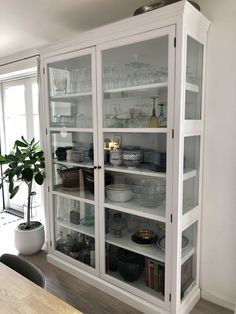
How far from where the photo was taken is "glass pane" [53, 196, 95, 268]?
2482 mm

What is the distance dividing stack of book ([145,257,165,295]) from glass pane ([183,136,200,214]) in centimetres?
49

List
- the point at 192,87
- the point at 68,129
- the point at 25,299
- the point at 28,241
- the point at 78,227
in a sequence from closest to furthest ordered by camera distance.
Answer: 1. the point at 25,299
2. the point at 192,87
3. the point at 68,129
4. the point at 78,227
5. the point at 28,241

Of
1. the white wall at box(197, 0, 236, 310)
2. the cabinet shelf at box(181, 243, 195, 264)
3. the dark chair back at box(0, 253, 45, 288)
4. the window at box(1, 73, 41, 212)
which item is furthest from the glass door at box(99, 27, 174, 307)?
the window at box(1, 73, 41, 212)

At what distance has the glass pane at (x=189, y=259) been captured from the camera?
1.97 m

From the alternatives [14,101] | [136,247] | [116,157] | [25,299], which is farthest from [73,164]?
[14,101]

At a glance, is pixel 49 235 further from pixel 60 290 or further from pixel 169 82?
pixel 169 82

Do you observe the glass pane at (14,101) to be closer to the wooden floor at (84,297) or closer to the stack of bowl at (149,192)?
the wooden floor at (84,297)

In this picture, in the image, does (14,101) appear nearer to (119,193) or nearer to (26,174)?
(26,174)

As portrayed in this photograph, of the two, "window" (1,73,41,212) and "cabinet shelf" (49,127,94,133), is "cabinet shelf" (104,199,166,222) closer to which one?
"cabinet shelf" (49,127,94,133)

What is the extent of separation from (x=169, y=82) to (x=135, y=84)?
401mm

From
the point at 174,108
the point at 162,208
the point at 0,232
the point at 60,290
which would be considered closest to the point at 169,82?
the point at 174,108

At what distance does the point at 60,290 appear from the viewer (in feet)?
7.39

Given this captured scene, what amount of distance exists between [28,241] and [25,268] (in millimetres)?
1582

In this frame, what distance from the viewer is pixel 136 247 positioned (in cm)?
212
